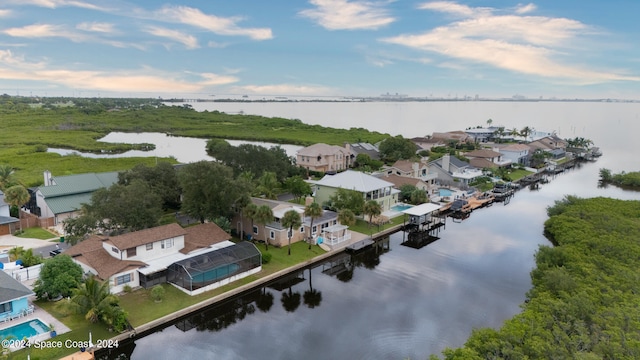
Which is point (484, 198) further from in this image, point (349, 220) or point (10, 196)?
point (10, 196)

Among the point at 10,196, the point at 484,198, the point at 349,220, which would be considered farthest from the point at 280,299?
the point at 484,198

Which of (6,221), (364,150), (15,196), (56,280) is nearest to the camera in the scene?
(56,280)

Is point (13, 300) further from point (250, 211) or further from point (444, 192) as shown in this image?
point (444, 192)

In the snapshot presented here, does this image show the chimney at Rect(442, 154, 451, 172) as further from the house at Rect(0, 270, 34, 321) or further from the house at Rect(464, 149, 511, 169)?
the house at Rect(0, 270, 34, 321)

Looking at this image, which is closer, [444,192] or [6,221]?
[6,221]

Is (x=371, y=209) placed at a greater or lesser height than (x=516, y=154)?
lesser

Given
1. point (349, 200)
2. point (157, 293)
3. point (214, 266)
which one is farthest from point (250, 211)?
point (349, 200)
